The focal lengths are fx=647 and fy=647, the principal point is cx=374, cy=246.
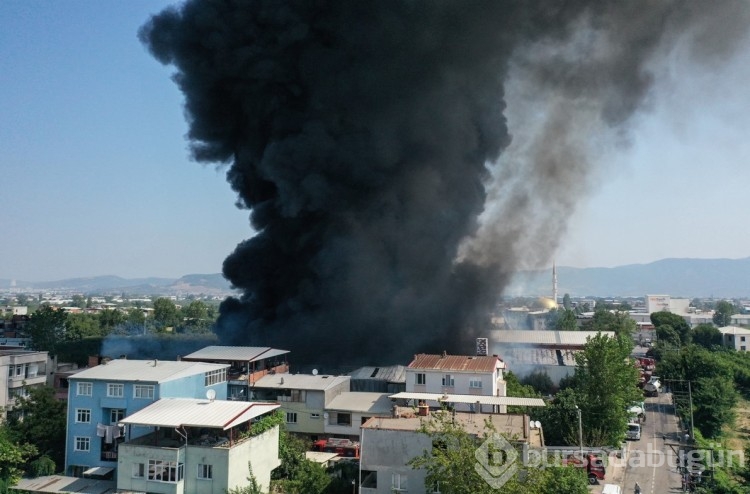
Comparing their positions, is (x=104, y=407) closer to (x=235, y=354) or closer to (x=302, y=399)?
(x=235, y=354)

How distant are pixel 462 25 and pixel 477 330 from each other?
20426 mm

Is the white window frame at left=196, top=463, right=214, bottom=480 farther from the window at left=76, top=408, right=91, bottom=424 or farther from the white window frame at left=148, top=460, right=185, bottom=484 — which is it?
the window at left=76, top=408, right=91, bottom=424

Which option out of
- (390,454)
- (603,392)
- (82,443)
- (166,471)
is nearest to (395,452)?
(390,454)

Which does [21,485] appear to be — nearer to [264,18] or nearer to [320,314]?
[320,314]

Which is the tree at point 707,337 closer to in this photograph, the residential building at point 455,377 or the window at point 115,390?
the residential building at point 455,377

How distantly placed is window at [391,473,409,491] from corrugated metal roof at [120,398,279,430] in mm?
4517

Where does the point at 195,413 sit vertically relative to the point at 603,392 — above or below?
above

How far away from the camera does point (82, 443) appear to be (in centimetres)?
2108

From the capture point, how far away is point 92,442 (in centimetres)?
2094

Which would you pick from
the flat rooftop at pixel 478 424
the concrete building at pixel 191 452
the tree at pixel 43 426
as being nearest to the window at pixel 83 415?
the tree at pixel 43 426

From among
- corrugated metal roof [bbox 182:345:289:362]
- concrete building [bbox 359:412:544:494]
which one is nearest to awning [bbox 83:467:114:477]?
corrugated metal roof [bbox 182:345:289:362]

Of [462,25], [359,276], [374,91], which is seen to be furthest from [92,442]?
[462,25]

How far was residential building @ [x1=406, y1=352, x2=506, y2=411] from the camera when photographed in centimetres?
2606

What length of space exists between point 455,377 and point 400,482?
9.51 metres
